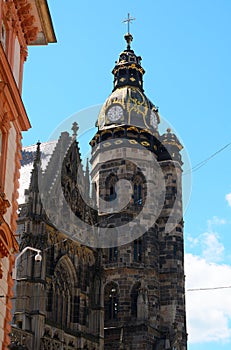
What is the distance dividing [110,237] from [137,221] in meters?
2.31

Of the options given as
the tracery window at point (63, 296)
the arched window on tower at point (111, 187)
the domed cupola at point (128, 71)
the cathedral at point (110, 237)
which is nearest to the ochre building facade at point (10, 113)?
the cathedral at point (110, 237)

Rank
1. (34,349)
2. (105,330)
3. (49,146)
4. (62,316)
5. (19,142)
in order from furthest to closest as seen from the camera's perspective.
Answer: (49,146)
(105,330)
(62,316)
(34,349)
(19,142)

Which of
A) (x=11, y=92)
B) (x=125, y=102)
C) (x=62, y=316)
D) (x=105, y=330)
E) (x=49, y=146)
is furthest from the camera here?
(x=125, y=102)

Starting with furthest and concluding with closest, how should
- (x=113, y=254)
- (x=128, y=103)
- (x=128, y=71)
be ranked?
(x=128, y=71) → (x=128, y=103) → (x=113, y=254)

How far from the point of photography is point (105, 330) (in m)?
47.5

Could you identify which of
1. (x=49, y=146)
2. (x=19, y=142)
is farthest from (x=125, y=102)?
(x=19, y=142)

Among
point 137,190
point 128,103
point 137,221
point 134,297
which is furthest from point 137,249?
point 128,103

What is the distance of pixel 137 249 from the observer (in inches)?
1965

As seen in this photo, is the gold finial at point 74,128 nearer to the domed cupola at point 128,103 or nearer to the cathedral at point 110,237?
the cathedral at point 110,237

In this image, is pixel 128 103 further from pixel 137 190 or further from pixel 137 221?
pixel 137 221

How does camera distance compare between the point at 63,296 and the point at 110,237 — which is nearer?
the point at 63,296

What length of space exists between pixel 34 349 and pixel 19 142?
1853cm

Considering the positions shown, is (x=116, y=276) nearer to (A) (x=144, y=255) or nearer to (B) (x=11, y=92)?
(A) (x=144, y=255)

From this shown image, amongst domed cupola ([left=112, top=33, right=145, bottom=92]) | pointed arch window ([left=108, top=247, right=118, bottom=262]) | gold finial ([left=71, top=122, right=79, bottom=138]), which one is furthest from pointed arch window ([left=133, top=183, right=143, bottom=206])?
domed cupola ([left=112, top=33, right=145, bottom=92])
